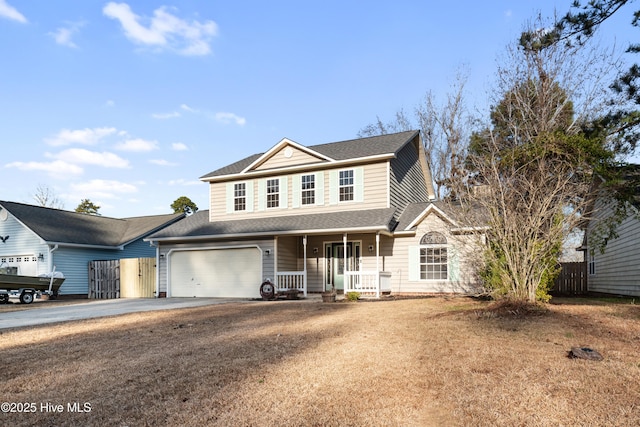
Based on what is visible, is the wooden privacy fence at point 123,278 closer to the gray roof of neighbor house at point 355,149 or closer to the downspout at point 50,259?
the downspout at point 50,259

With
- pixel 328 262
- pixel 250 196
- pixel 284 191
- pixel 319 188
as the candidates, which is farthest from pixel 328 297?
pixel 250 196

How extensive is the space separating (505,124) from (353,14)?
1204 cm

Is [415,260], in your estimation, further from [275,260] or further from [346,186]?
[275,260]

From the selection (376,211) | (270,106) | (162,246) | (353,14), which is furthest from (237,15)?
(162,246)

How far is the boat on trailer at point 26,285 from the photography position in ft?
57.7

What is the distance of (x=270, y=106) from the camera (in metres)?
20.0

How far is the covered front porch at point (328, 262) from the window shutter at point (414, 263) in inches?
35.0

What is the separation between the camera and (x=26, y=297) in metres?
18.4

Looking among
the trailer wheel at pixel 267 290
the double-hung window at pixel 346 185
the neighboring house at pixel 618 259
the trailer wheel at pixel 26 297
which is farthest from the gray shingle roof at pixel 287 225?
the neighboring house at pixel 618 259

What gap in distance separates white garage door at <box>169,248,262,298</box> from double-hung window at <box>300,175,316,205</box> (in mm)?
3020

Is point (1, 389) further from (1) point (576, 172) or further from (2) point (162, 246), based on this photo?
(2) point (162, 246)

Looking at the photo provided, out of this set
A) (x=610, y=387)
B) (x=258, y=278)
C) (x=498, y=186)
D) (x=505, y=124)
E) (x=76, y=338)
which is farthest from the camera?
(x=505, y=124)

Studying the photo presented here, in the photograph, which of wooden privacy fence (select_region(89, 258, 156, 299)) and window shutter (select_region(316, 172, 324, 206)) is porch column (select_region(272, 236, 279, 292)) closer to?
window shutter (select_region(316, 172, 324, 206))

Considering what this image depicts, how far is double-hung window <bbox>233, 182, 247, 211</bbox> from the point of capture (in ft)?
67.4
